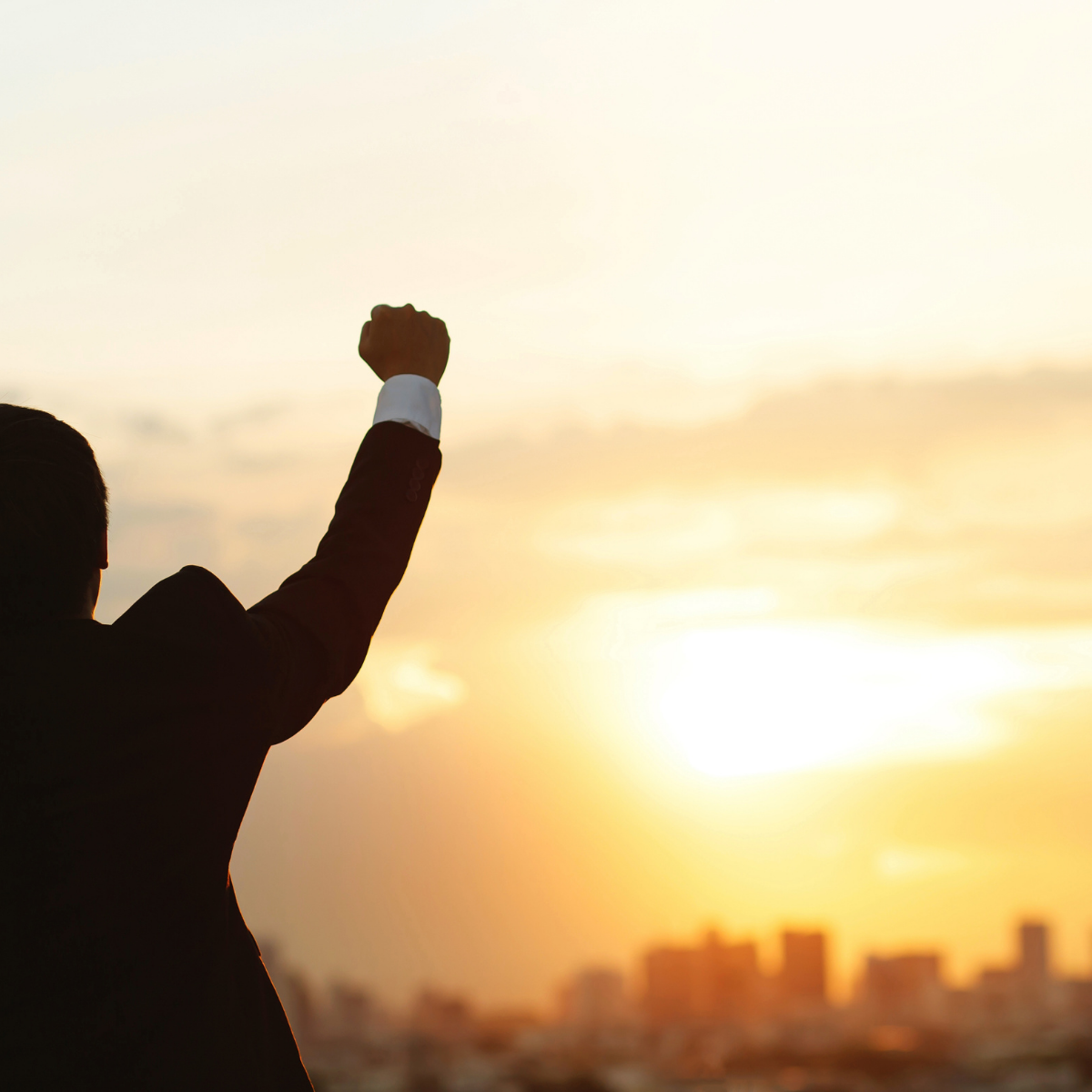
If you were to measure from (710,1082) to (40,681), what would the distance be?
112319 mm

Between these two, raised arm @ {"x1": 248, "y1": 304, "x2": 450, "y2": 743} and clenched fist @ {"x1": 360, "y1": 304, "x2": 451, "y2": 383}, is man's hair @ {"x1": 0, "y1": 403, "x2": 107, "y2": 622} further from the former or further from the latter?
clenched fist @ {"x1": 360, "y1": 304, "x2": 451, "y2": 383}

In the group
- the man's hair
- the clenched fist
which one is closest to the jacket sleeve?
the clenched fist

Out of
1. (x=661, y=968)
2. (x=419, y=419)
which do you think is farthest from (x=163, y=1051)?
(x=661, y=968)

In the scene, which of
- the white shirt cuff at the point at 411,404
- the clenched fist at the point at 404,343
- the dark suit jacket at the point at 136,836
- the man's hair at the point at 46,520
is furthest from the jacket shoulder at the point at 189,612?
the clenched fist at the point at 404,343

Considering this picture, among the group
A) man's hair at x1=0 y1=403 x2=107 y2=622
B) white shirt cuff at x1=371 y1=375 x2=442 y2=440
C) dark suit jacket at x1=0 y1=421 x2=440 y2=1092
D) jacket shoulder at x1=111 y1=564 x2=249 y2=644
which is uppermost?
white shirt cuff at x1=371 y1=375 x2=442 y2=440

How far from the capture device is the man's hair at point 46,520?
2.41m

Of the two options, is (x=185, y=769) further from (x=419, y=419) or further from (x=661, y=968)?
(x=661, y=968)

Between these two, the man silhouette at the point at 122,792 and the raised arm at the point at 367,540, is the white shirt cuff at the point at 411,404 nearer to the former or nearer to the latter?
the raised arm at the point at 367,540

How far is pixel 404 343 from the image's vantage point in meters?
3.10

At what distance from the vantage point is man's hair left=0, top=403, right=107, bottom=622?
2410 mm

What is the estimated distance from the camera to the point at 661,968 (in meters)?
119

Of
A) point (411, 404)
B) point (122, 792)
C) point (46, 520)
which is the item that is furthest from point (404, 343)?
point (122, 792)

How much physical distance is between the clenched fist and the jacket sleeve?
21cm

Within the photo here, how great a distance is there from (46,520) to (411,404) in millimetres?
841
